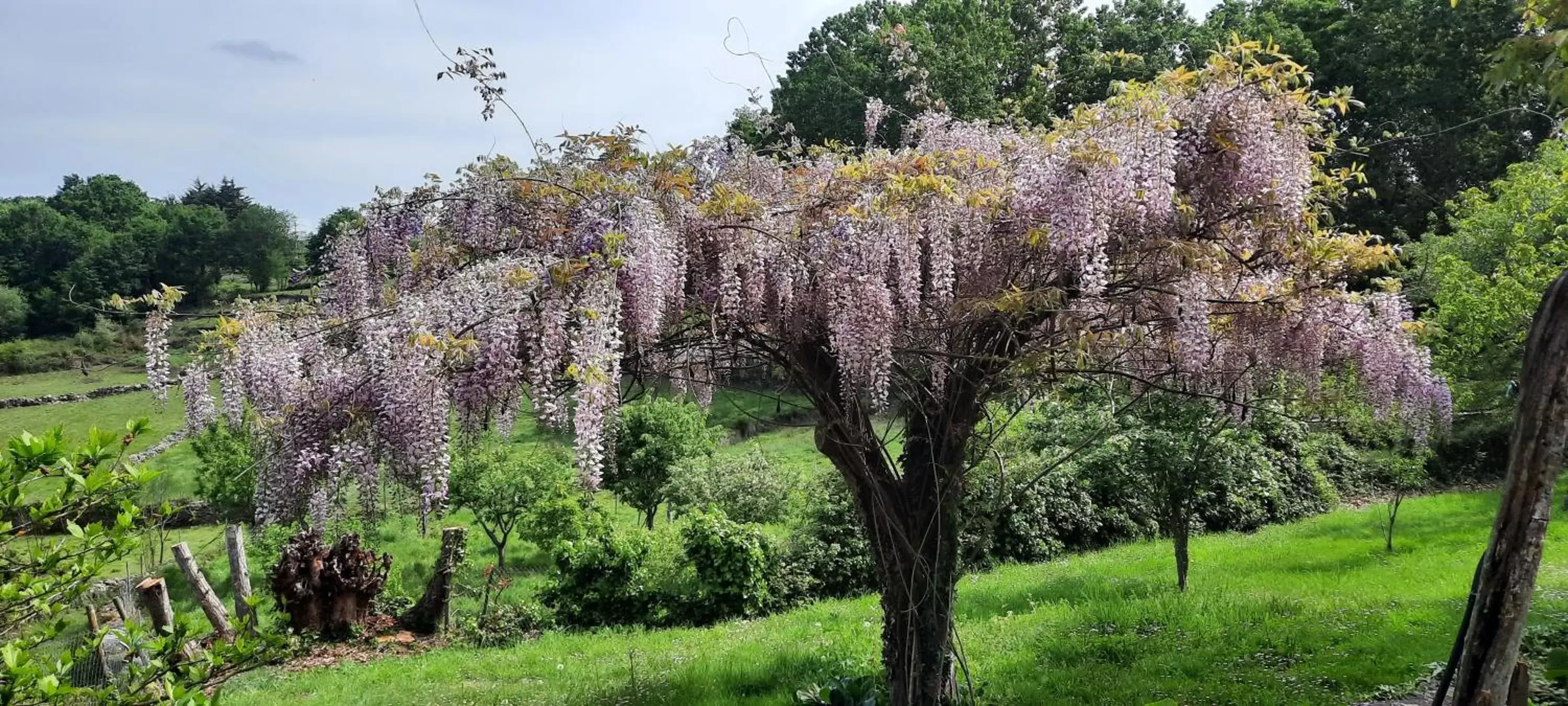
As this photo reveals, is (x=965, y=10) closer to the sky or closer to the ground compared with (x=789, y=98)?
closer to the sky

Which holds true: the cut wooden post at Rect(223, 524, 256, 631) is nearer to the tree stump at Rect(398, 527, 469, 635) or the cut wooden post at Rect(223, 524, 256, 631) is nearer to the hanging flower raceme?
the tree stump at Rect(398, 527, 469, 635)

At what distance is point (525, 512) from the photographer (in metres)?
12.0

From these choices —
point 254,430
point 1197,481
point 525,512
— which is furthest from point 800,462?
point 254,430

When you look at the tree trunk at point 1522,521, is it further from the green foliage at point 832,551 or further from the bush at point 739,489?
the bush at point 739,489

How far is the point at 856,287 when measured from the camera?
3914 millimetres

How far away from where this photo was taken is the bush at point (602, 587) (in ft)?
33.8

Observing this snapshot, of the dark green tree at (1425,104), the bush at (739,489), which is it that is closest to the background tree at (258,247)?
the bush at (739,489)

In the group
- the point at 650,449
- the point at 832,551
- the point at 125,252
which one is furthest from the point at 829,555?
the point at 125,252

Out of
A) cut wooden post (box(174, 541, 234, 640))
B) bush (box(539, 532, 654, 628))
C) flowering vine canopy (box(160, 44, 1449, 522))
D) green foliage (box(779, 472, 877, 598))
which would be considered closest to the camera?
flowering vine canopy (box(160, 44, 1449, 522))

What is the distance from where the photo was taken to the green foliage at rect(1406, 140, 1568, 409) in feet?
37.3

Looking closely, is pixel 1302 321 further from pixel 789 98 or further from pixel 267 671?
pixel 789 98

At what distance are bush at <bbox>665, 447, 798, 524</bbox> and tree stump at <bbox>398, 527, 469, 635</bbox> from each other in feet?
10.7

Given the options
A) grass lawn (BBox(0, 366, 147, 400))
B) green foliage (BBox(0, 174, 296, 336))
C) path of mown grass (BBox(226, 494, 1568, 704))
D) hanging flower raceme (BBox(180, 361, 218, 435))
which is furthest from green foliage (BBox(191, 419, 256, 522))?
green foliage (BBox(0, 174, 296, 336))

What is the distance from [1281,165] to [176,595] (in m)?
15.8
